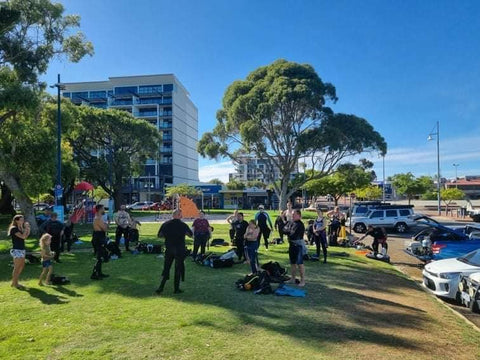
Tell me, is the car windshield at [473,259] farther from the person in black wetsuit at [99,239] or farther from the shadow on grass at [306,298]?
the person in black wetsuit at [99,239]

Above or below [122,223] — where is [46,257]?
below

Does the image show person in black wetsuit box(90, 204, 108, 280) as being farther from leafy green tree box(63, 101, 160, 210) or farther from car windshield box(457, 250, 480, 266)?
leafy green tree box(63, 101, 160, 210)

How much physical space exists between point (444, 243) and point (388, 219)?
42.6 feet

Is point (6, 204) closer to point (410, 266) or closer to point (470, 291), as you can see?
point (410, 266)

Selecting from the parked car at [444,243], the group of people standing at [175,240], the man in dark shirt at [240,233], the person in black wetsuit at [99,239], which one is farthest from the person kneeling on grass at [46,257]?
the parked car at [444,243]

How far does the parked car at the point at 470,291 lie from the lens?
7.90 m

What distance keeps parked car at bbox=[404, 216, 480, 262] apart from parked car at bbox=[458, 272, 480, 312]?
10.8 feet

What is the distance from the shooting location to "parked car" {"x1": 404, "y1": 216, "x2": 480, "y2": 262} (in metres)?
11.8

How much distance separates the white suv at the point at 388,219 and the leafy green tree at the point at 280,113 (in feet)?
29.7

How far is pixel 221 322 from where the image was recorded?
20.5ft

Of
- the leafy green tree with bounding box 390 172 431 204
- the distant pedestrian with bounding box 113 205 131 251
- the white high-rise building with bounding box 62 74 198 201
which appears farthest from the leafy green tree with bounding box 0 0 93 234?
the white high-rise building with bounding box 62 74 198 201

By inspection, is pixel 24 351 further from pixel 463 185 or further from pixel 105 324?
pixel 463 185

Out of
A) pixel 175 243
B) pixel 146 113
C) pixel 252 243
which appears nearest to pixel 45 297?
pixel 175 243

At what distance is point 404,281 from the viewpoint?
10508mm
